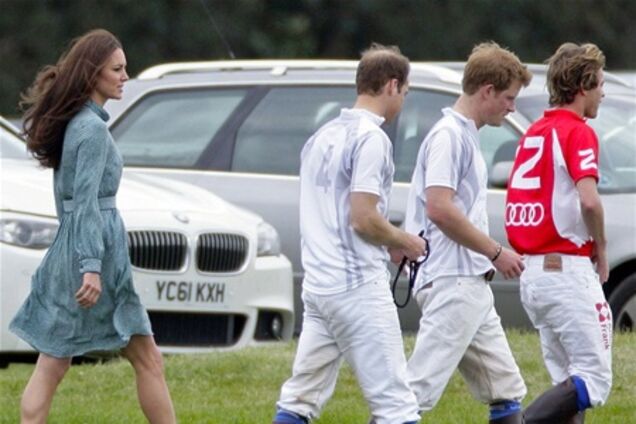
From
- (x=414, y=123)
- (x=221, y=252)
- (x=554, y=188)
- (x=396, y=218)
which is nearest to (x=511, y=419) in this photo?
(x=554, y=188)

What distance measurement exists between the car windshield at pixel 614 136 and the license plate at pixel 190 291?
6.95 ft

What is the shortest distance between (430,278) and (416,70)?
4473mm

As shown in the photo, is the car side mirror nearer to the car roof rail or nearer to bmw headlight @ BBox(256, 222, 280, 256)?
the car roof rail

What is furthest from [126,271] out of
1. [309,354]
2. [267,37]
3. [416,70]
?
[267,37]

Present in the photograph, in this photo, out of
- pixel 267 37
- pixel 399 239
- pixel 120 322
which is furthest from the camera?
pixel 267 37

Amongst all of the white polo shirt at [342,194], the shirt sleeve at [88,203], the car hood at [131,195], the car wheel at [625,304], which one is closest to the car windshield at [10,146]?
the car hood at [131,195]

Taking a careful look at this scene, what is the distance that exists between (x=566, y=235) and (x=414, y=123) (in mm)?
4208

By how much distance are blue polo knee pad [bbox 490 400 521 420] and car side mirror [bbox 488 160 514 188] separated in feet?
10.8

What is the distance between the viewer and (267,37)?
3422cm

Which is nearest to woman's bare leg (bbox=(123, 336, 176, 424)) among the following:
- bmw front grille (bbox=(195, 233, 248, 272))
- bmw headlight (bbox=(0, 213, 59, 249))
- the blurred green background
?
bmw headlight (bbox=(0, 213, 59, 249))

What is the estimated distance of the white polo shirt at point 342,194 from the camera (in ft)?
22.9

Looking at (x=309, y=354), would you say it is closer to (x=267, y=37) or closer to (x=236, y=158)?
(x=236, y=158)

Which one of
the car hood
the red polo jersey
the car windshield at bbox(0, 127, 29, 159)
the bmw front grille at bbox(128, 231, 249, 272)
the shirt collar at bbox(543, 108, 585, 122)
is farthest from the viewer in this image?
the car windshield at bbox(0, 127, 29, 159)

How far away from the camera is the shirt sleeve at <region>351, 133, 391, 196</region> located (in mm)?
6945
